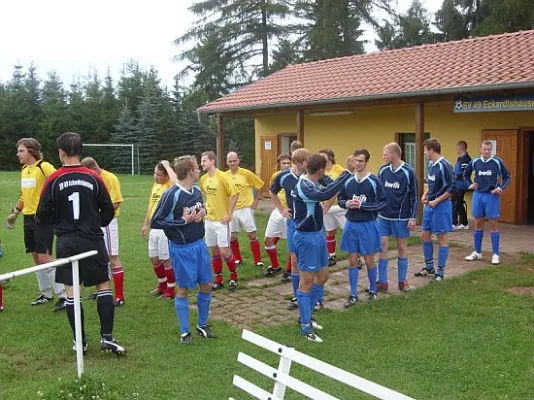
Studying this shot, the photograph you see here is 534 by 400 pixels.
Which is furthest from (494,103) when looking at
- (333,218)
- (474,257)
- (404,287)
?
(404,287)

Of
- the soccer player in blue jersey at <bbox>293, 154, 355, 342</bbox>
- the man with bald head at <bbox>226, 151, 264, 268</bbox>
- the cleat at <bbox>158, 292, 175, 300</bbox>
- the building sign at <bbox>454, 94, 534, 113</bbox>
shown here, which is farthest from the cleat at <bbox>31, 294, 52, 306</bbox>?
the building sign at <bbox>454, 94, 534, 113</bbox>

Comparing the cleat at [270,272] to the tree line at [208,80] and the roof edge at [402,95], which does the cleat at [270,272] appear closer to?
the roof edge at [402,95]

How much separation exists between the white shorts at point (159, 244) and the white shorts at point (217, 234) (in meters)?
0.80

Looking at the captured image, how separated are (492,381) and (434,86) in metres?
8.65

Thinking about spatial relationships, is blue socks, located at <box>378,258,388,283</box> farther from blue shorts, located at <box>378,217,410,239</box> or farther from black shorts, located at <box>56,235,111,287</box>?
black shorts, located at <box>56,235,111,287</box>

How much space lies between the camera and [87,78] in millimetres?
50500

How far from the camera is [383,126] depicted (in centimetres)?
1582

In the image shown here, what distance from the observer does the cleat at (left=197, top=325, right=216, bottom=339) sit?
5.88m

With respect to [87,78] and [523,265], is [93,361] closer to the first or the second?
[523,265]

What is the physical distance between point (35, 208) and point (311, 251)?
3487mm

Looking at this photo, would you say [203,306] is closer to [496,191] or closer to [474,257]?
[496,191]

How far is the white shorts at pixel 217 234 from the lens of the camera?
304 inches

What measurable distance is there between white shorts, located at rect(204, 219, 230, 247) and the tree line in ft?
86.7

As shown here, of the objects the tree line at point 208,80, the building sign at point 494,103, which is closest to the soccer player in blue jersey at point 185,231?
the building sign at point 494,103
